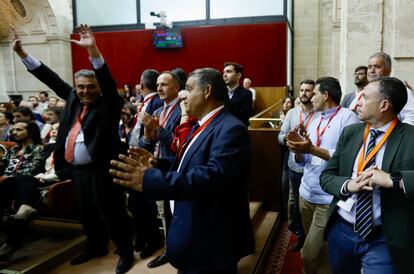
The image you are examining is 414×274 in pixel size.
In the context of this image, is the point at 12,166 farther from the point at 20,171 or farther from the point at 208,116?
the point at 208,116

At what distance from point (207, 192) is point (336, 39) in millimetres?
9893

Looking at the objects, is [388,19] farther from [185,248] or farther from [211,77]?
[185,248]

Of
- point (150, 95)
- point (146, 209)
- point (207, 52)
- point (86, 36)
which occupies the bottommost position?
point (146, 209)

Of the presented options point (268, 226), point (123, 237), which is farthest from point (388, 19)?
point (123, 237)

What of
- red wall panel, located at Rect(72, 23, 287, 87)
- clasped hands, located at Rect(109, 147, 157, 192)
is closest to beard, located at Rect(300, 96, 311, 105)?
clasped hands, located at Rect(109, 147, 157, 192)

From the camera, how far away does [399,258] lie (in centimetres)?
158

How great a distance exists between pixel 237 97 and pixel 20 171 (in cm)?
199

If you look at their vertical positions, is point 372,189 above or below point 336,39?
below

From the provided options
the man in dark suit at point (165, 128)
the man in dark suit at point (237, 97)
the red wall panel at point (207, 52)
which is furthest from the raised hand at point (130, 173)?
the red wall panel at point (207, 52)

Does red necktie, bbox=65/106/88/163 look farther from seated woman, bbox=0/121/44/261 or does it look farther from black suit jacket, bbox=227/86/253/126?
black suit jacket, bbox=227/86/253/126

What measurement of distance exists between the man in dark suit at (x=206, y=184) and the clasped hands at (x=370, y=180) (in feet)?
1.53

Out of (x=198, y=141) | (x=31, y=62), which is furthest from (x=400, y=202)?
(x=31, y=62)

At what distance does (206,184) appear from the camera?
1.48 meters

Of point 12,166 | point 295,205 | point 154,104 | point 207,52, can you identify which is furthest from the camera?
point 207,52
